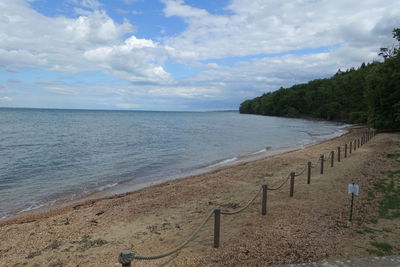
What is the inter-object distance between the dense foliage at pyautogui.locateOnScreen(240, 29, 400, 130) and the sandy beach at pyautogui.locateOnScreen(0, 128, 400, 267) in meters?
22.1

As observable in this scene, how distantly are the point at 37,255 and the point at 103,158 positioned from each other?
1609 centimetres

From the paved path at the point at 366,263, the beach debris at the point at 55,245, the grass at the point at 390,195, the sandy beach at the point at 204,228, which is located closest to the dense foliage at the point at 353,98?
the grass at the point at 390,195

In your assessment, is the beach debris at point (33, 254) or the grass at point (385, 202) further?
the beach debris at point (33, 254)

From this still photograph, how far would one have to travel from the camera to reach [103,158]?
21.8 meters

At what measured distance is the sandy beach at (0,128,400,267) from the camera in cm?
556

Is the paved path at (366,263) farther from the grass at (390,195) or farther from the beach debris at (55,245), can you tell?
the beach debris at (55,245)

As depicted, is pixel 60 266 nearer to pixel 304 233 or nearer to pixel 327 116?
pixel 304 233

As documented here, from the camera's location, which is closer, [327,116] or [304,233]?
[304,233]

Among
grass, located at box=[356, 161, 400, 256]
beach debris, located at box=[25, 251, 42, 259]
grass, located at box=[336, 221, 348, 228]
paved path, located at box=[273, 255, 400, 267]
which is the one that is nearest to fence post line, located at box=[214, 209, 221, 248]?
paved path, located at box=[273, 255, 400, 267]

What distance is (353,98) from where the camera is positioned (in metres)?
67.1

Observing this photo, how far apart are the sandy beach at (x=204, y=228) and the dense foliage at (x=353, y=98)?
72.5ft

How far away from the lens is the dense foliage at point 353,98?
3102 cm

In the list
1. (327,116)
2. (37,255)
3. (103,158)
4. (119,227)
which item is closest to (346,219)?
(119,227)

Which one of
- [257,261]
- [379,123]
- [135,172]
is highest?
[379,123]
